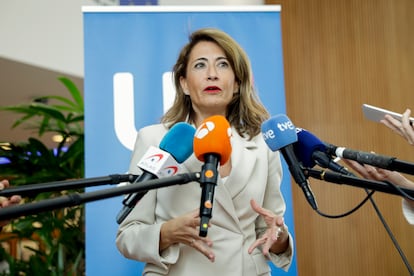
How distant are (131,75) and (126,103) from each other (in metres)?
0.15

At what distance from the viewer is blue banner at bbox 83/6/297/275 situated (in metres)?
2.39

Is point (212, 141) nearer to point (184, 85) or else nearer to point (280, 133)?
point (280, 133)

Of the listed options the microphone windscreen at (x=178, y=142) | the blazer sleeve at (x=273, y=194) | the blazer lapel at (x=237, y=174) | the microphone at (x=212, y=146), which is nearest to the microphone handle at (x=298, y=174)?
the microphone at (x=212, y=146)

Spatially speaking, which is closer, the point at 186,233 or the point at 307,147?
the point at 307,147

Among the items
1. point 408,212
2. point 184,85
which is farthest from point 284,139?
point 184,85

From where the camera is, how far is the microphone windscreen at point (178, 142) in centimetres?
132

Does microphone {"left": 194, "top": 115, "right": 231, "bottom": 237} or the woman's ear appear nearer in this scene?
microphone {"left": 194, "top": 115, "right": 231, "bottom": 237}

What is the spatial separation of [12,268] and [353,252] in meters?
2.28

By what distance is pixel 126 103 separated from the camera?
251cm

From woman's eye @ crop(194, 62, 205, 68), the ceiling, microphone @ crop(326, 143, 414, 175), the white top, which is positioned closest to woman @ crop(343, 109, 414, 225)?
the white top

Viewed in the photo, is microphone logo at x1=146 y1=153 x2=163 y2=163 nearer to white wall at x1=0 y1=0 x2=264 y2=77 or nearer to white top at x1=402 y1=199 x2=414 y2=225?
white top at x1=402 y1=199 x2=414 y2=225

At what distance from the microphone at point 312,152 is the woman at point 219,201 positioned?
31cm

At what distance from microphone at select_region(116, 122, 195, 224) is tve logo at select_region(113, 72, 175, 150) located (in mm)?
1140

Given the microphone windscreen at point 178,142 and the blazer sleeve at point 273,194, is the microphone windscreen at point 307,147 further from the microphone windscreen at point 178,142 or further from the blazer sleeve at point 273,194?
the blazer sleeve at point 273,194
